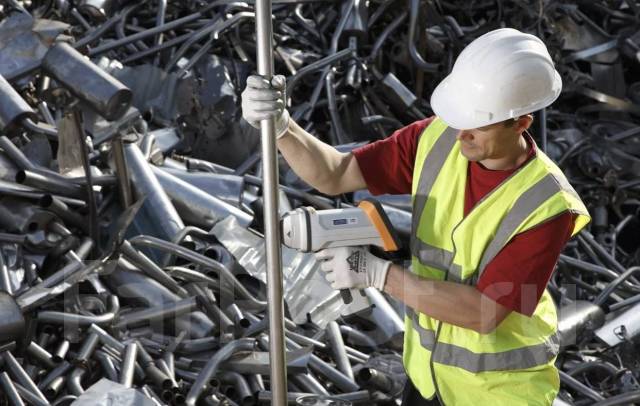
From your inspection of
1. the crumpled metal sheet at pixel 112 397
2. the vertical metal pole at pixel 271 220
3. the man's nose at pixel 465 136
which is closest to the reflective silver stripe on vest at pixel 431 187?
the man's nose at pixel 465 136

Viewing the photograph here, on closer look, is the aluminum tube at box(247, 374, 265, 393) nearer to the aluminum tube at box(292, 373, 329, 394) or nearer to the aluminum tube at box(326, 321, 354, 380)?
the aluminum tube at box(292, 373, 329, 394)

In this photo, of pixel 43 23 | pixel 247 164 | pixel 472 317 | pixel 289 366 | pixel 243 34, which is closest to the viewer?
pixel 472 317

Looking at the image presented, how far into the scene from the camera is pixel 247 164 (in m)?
4.59

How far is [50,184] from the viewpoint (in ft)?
12.5

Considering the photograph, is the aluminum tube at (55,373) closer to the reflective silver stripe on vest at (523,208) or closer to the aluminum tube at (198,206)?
the aluminum tube at (198,206)

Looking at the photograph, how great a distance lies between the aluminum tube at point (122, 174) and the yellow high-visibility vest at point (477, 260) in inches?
73.1

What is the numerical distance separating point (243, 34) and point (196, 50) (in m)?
0.32

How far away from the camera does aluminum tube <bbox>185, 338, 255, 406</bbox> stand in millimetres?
3113

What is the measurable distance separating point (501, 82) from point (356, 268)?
1.80 ft

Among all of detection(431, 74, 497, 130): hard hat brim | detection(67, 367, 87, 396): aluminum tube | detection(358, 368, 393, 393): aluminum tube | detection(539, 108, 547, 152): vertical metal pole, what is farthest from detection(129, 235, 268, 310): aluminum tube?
detection(539, 108, 547, 152): vertical metal pole

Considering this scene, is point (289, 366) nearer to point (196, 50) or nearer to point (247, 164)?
point (247, 164)

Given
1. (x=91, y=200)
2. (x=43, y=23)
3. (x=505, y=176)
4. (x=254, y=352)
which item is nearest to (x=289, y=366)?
(x=254, y=352)

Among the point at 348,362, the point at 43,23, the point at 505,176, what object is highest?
the point at 43,23

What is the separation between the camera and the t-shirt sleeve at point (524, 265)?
2160 mm
